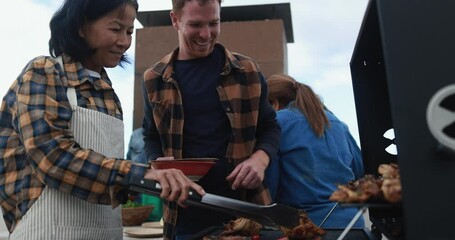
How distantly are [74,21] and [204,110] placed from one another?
0.53 metres

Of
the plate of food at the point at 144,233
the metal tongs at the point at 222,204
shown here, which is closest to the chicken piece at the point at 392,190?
the metal tongs at the point at 222,204

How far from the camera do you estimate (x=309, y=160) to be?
1814mm

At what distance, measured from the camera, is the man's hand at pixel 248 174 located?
1.32 metres

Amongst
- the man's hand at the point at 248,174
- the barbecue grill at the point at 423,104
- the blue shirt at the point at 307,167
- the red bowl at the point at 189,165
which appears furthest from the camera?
the blue shirt at the point at 307,167

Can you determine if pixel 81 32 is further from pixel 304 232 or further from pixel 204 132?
pixel 304 232

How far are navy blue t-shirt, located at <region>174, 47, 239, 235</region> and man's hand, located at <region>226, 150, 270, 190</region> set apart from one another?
12cm

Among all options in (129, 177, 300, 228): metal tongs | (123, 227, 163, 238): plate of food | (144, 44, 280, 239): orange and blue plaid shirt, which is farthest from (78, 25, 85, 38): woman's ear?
(123, 227, 163, 238): plate of food

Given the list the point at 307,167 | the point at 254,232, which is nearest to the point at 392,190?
the point at 254,232

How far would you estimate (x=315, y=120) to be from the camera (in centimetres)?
187

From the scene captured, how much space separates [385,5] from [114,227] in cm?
98

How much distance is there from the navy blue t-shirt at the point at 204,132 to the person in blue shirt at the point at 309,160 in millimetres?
353

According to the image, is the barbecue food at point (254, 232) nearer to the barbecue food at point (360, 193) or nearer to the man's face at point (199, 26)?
the barbecue food at point (360, 193)

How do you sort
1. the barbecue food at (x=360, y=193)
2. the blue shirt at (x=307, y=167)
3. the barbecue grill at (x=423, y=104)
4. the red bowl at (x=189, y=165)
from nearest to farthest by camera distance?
1. the barbecue grill at (x=423, y=104)
2. the barbecue food at (x=360, y=193)
3. the red bowl at (x=189, y=165)
4. the blue shirt at (x=307, y=167)

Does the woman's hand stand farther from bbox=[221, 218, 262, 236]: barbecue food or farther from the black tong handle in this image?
bbox=[221, 218, 262, 236]: barbecue food
